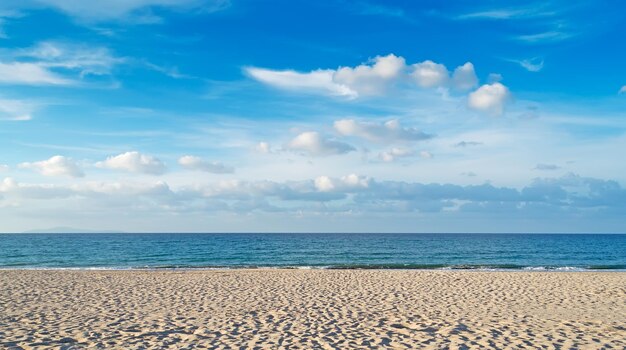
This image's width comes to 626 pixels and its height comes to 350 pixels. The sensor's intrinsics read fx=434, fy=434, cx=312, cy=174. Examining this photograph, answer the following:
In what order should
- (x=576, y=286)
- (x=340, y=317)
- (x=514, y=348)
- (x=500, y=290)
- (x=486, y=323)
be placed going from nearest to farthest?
(x=514, y=348) → (x=486, y=323) → (x=340, y=317) → (x=500, y=290) → (x=576, y=286)

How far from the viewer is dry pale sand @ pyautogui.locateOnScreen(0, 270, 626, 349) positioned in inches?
387

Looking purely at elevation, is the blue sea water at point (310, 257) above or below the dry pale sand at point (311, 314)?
below

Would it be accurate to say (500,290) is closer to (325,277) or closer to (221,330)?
(325,277)

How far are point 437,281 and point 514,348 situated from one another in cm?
1275

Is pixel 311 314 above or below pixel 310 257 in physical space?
above

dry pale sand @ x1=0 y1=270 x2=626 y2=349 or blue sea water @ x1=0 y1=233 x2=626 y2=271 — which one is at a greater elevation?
dry pale sand @ x1=0 y1=270 x2=626 y2=349

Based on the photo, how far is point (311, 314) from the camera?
1298 cm

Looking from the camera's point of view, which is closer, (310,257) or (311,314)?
(311,314)

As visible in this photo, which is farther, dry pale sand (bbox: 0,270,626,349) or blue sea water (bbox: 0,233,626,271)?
blue sea water (bbox: 0,233,626,271)

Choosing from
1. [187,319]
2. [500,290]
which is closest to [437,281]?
[500,290]

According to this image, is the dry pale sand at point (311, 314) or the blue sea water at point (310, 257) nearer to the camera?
the dry pale sand at point (311, 314)

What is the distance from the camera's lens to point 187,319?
12.1 meters

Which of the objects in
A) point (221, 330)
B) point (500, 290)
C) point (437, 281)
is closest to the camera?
point (221, 330)

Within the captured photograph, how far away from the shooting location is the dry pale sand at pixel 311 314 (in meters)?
9.84
